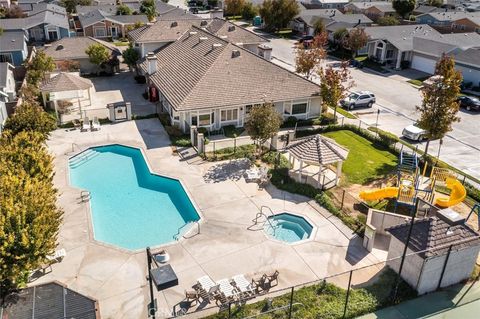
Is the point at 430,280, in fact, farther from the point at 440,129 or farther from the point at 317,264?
the point at 440,129

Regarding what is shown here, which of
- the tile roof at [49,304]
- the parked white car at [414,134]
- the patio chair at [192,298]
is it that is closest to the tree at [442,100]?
the parked white car at [414,134]

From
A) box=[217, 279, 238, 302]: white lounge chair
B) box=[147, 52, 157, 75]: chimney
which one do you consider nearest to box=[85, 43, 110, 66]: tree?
box=[147, 52, 157, 75]: chimney

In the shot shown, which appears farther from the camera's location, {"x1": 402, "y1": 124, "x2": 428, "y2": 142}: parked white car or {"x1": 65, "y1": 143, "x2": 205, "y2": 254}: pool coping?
{"x1": 402, "y1": 124, "x2": 428, "y2": 142}: parked white car

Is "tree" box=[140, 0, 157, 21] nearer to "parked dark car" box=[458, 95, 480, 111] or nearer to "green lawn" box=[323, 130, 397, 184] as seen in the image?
"green lawn" box=[323, 130, 397, 184]

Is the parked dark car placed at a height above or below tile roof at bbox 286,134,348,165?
below

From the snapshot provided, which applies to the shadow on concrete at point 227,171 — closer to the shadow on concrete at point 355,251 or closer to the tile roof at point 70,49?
the shadow on concrete at point 355,251

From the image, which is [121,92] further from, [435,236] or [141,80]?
[435,236]

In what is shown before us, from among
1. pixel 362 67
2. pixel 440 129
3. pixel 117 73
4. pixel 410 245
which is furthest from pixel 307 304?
pixel 362 67
